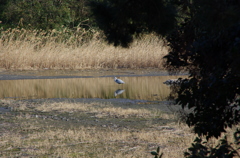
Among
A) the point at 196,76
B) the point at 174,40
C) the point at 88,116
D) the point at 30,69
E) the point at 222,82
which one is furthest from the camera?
the point at 30,69

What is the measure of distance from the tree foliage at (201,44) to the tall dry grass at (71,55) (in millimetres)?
12959

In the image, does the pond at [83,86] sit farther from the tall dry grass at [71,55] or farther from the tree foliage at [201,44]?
the tree foliage at [201,44]

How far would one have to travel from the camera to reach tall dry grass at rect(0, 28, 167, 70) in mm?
17844

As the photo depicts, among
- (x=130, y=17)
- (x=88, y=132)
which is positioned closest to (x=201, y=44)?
(x=130, y=17)

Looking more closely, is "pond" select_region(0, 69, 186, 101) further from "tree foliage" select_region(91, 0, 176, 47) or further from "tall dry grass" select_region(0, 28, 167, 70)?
"tree foliage" select_region(91, 0, 176, 47)

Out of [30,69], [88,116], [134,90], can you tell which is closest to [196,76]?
[88,116]

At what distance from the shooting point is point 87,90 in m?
13.5

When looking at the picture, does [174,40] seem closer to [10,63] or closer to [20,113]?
[20,113]

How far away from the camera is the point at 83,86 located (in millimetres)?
14641

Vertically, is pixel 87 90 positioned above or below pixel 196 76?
below

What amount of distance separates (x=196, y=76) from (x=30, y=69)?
48.9 ft

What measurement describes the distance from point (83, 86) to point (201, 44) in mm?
11639

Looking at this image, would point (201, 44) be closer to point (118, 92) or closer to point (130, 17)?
point (130, 17)

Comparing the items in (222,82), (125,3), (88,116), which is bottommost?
(88,116)
